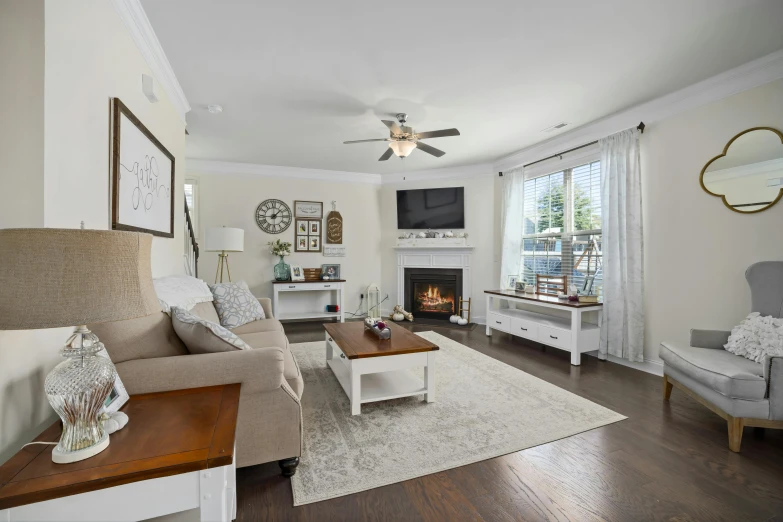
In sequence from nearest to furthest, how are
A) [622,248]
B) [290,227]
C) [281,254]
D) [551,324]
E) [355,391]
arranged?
[355,391] < [622,248] < [551,324] < [281,254] < [290,227]

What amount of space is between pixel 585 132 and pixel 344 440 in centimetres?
398

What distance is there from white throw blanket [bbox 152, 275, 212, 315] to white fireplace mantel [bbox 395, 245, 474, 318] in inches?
133

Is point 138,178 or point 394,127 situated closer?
point 138,178

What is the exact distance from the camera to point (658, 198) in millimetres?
3258

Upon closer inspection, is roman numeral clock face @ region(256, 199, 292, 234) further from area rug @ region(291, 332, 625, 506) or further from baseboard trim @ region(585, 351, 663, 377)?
baseboard trim @ region(585, 351, 663, 377)

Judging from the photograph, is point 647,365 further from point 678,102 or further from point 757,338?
point 678,102

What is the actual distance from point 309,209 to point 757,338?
5277mm

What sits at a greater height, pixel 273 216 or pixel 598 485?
pixel 273 216

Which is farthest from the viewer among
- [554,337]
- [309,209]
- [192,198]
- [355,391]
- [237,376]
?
[309,209]

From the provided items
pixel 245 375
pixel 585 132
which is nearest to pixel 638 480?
pixel 245 375

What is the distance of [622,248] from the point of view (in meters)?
3.46

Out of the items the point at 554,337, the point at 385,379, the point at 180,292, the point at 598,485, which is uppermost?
the point at 180,292

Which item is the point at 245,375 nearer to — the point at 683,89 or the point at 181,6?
the point at 181,6

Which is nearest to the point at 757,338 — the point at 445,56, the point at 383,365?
the point at 383,365
